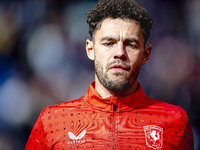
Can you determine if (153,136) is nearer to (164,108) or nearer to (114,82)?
(164,108)

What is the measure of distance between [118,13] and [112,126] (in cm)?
76

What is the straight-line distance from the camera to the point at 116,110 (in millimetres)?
1763

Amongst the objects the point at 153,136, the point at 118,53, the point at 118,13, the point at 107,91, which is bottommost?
the point at 153,136

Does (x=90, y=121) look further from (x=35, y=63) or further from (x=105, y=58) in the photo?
(x=35, y=63)

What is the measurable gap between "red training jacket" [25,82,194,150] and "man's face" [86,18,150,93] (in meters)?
0.12

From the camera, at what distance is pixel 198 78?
10.3 ft

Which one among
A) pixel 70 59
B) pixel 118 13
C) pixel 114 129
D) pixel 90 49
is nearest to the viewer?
pixel 114 129

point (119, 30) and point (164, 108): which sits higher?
point (119, 30)

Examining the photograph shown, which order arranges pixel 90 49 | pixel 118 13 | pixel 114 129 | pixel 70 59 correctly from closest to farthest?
pixel 114 129
pixel 118 13
pixel 90 49
pixel 70 59

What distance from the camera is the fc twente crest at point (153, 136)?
5.49ft

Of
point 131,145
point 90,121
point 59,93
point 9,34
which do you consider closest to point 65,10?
point 9,34

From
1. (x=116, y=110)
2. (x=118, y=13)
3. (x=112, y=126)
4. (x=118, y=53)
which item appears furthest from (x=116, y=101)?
(x=118, y=13)

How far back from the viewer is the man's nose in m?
1.71

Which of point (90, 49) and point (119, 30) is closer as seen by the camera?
point (119, 30)
